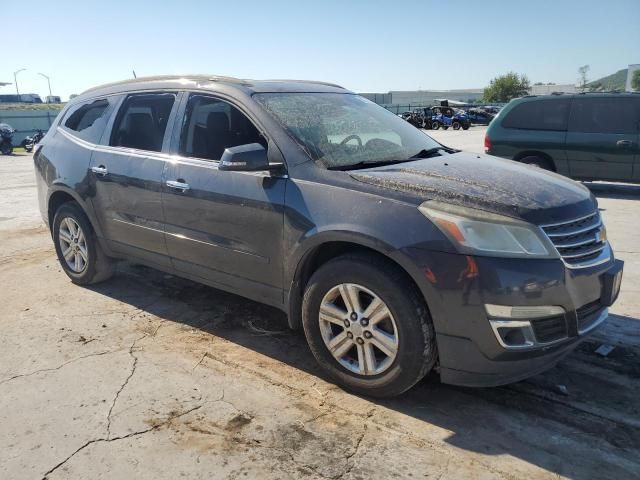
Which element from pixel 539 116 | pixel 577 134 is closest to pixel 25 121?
pixel 539 116

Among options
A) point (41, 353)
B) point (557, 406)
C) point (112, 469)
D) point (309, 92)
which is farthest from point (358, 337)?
Answer: point (41, 353)

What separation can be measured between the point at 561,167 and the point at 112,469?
9175mm

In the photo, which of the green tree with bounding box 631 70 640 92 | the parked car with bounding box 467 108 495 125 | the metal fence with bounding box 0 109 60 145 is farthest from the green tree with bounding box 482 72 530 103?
the metal fence with bounding box 0 109 60 145

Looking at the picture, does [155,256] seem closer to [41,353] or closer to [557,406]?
[41,353]

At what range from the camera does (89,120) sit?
493cm

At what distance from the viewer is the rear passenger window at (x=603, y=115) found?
9.24m

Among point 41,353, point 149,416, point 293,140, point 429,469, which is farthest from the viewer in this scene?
point 41,353

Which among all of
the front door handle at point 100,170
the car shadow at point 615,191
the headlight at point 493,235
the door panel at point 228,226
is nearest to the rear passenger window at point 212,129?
the door panel at point 228,226

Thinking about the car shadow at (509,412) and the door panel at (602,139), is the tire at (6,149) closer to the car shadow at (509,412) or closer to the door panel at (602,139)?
the door panel at (602,139)

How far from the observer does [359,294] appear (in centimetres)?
303

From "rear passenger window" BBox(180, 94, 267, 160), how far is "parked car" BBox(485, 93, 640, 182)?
740 cm

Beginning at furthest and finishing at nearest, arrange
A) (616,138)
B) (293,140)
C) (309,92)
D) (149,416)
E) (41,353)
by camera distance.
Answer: (616,138) < (309,92) < (41,353) < (293,140) < (149,416)

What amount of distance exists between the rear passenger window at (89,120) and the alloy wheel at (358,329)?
2831mm

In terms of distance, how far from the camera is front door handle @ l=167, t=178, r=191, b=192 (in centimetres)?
384
